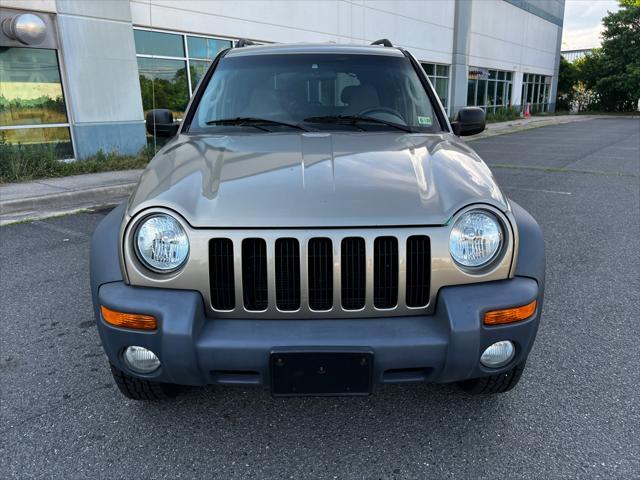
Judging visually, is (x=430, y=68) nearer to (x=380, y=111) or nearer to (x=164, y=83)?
(x=164, y=83)

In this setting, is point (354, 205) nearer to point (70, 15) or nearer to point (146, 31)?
point (70, 15)

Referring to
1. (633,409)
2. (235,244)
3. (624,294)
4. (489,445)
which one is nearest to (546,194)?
(624,294)

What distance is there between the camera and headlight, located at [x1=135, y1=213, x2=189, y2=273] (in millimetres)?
2014

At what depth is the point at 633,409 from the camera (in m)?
A: 2.49

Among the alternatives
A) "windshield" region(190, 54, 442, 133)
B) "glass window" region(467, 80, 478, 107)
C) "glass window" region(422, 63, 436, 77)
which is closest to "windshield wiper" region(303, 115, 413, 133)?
"windshield" region(190, 54, 442, 133)

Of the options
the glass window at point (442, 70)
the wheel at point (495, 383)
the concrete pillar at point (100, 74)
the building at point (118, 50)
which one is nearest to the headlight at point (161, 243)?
the wheel at point (495, 383)

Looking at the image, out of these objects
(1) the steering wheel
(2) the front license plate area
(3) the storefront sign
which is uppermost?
(3) the storefront sign

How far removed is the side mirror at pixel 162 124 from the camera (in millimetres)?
3625

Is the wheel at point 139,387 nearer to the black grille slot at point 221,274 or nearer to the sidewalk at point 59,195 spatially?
the black grille slot at point 221,274

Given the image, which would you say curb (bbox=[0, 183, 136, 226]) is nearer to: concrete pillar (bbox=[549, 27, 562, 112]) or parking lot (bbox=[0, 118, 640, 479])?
parking lot (bbox=[0, 118, 640, 479])

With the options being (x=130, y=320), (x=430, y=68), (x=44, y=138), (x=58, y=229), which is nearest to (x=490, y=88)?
(x=430, y=68)

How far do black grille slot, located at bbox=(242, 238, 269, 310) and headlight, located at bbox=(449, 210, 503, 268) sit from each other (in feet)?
2.47

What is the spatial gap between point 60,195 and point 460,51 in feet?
71.1

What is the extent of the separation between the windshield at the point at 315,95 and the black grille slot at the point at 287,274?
1.22 metres
